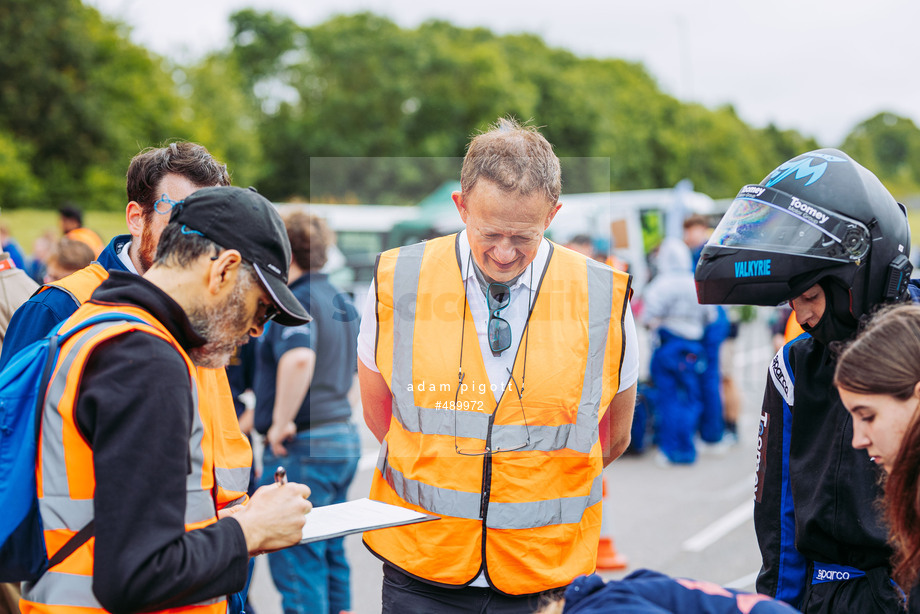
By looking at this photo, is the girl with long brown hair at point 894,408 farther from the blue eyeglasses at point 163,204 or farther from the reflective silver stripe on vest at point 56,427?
the blue eyeglasses at point 163,204

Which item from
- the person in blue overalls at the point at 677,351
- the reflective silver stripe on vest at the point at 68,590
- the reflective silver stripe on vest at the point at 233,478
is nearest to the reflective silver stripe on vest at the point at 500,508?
the reflective silver stripe on vest at the point at 233,478

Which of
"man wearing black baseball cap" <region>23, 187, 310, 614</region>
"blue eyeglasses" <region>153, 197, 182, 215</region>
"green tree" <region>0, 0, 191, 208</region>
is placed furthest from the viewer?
"green tree" <region>0, 0, 191, 208</region>

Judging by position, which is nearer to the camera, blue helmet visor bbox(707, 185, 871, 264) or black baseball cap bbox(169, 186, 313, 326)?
black baseball cap bbox(169, 186, 313, 326)

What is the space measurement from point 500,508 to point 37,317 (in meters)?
1.39

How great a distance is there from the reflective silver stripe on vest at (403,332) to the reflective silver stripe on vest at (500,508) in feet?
0.77

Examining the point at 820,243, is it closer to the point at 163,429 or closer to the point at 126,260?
the point at 163,429

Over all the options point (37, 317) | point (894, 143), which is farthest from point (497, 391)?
point (894, 143)

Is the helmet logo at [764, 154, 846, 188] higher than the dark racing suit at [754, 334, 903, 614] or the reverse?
higher

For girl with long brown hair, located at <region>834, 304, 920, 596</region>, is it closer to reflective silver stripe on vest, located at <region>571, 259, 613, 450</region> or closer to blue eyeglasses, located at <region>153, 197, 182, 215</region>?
reflective silver stripe on vest, located at <region>571, 259, 613, 450</region>

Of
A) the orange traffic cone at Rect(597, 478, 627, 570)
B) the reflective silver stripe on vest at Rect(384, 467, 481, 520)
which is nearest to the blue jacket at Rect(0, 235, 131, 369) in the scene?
the reflective silver stripe on vest at Rect(384, 467, 481, 520)

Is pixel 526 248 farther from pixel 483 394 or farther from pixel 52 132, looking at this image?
pixel 52 132

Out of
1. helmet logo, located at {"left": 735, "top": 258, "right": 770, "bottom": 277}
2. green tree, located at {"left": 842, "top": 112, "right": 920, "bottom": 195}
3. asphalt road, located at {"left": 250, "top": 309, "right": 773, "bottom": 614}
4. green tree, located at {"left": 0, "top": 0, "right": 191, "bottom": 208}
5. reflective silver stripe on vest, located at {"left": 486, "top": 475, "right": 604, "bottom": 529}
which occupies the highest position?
green tree, located at {"left": 842, "top": 112, "right": 920, "bottom": 195}

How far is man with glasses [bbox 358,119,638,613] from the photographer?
2.38m

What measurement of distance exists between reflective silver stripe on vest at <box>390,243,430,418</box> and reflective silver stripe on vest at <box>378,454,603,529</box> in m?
0.24
